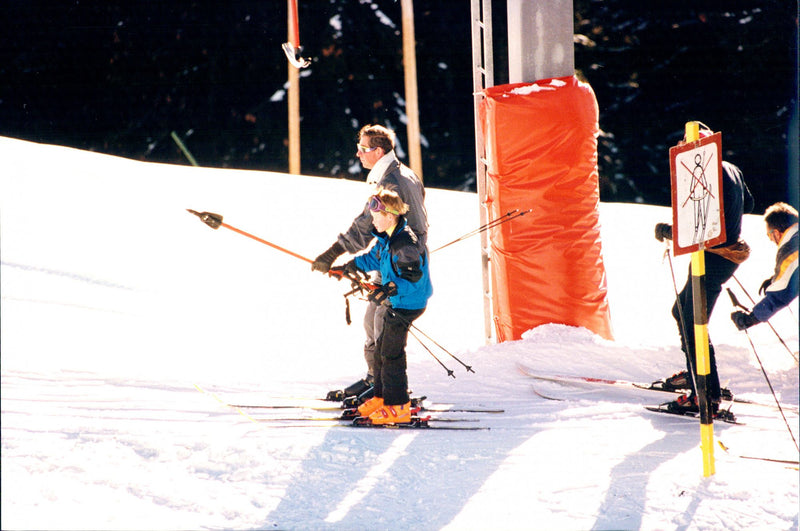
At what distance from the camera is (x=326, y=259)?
483 cm

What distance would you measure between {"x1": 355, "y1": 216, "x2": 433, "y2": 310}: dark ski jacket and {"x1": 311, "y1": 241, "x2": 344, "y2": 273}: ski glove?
133 mm

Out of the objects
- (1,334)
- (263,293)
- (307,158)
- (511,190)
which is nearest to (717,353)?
(511,190)

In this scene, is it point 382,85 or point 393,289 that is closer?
point 393,289

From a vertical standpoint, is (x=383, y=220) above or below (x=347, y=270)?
above

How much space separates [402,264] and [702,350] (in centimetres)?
148

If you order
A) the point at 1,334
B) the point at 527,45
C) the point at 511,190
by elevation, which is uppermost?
the point at 527,45

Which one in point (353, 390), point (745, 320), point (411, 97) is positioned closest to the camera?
point (745, 320)

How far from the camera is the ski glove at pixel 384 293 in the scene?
15.2 feet

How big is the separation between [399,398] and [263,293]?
389cm

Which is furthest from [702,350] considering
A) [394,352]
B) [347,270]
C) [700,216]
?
[347,270]

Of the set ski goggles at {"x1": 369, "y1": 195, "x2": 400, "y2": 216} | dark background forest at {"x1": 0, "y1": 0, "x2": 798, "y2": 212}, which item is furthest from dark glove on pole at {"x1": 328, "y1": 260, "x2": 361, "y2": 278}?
dark background forest at {"x1": 0, "y1": 0, "x2": 798, "y2": 212}

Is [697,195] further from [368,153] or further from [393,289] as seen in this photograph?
[368,153]

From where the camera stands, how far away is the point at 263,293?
8.46 m

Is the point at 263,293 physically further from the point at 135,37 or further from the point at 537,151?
the point at 135,37
